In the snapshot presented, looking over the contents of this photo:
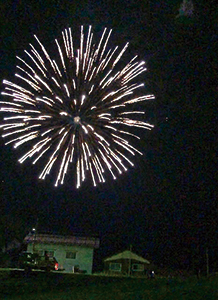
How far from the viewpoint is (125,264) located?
53.2 m

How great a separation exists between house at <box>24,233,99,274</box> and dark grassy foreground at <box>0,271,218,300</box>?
23.3m

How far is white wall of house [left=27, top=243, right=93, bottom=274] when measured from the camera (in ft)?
155

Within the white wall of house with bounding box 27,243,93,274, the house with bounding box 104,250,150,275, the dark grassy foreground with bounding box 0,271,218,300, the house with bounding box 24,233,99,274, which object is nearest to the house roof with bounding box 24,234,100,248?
the house with bounding box 24,233,99,274

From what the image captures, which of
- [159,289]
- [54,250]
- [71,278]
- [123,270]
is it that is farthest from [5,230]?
[159,289]

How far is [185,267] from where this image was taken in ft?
194

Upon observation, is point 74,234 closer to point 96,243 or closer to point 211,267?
point 96,243

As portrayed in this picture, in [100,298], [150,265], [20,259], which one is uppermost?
[150,265]

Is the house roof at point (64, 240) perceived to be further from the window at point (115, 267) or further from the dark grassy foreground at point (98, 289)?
the dark grassy foreground at point (98, 289)

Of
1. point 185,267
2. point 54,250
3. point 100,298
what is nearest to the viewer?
point 100,298

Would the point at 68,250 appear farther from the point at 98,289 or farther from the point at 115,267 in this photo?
the point at 98,289

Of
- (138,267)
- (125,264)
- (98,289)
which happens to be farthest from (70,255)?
(98,289)

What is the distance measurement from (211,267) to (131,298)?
41.0 metres

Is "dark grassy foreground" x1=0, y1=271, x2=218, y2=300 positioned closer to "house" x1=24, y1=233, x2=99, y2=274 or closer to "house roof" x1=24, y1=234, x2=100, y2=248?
"house" x1=24, y1=233, x2=99, y2=274

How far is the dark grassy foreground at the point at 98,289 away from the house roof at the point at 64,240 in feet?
77.1
